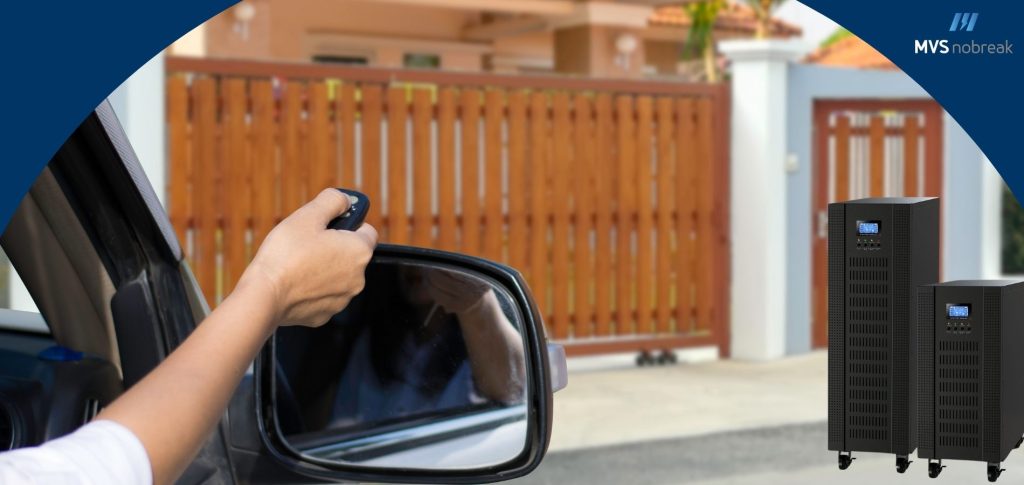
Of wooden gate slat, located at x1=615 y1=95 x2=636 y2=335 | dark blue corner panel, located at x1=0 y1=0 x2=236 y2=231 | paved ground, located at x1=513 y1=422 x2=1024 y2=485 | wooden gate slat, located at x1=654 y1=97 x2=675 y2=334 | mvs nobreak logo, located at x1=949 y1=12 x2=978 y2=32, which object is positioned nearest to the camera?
dark blue corner panel, located at x1=0 y1=0 x2=236 y2=231

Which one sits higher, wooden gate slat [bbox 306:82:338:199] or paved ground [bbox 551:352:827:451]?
wooden gate slat [bbox 306:82:338:199]

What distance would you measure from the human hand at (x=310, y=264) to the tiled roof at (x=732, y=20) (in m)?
15.9

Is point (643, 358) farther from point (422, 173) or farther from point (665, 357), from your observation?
point (422, 173)

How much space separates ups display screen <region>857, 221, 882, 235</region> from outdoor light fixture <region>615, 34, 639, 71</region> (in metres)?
10.7

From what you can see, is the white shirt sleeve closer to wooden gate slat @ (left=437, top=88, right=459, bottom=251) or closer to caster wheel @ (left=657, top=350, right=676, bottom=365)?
wooden gate slat @ (left=437, top=88, right=459, bottom=251)

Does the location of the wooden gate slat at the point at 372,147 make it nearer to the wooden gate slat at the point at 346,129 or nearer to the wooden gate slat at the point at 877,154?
the wooden gate slat at the point at 346,129

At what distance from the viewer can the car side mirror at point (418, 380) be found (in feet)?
4.50

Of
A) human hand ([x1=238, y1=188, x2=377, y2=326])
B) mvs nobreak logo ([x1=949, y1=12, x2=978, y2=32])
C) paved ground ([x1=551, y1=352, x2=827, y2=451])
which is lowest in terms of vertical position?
paved ground ([x1=551, y1=352, x2=827, y2=451])

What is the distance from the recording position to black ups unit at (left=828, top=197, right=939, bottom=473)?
10.1ft

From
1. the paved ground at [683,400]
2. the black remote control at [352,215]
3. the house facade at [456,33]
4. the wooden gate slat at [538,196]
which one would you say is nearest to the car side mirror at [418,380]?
the black remote control at [352,215]

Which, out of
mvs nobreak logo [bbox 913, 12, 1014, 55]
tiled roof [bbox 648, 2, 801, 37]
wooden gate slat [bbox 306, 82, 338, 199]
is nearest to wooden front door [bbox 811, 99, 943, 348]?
wooden gate slat [bbox 306, 82, 338, 199]

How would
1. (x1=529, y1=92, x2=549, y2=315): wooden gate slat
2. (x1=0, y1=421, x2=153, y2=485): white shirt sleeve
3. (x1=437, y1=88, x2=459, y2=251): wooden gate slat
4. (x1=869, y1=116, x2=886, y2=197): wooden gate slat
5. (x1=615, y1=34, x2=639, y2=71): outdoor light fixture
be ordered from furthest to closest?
(x1=615, y1=34, x2=639, y2=71): outdoor light fixture → (x1=869, y1=116, x2=886, y2=197): wooden gate slat → (x1=529, y1=92, x2=549, y2=315): wooden gate slat → (x1=437, y1=88, x2=459, y2=251): wooden gate slat → (x1=0, y1=421, x2=153, y2=485): white shirt sleeve

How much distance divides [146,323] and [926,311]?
7.15 feet

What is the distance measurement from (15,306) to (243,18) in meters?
10.4
